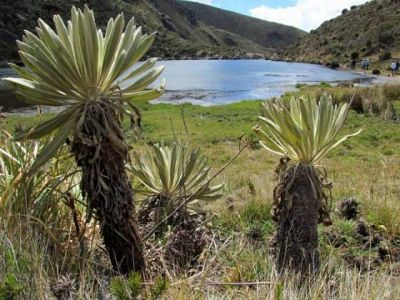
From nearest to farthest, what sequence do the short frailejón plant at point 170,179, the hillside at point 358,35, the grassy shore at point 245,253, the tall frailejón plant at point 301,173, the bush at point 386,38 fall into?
the grassy shore at point 245,253 < the tall frailejón plant at point 301,173 < the short frailejón plant at point 170,179 < the bush at point 386,38 < the hillside at point 358,35

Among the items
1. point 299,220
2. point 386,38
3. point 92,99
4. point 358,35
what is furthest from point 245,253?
point 358,35

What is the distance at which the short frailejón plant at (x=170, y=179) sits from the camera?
12.6ft

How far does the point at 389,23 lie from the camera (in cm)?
7631

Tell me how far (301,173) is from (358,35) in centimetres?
8660

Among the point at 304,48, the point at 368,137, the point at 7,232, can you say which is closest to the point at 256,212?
the point at 7,232

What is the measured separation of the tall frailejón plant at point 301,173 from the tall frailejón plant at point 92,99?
91 cm

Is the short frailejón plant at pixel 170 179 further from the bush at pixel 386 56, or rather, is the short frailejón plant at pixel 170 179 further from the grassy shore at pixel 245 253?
the bush at pixel 386 56

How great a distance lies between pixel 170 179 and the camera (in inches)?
155

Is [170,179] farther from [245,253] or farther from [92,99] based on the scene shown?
[92,99]

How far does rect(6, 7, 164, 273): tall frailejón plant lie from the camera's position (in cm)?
285

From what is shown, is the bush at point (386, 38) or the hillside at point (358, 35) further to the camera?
→ the hillside at point (358, 35)

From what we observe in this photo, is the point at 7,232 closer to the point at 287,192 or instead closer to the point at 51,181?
the point at 51,181

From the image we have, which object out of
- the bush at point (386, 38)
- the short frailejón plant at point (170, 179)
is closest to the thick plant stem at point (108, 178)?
the short frailejón plant at point (170, 179)

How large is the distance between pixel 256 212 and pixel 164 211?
1.73 metres
